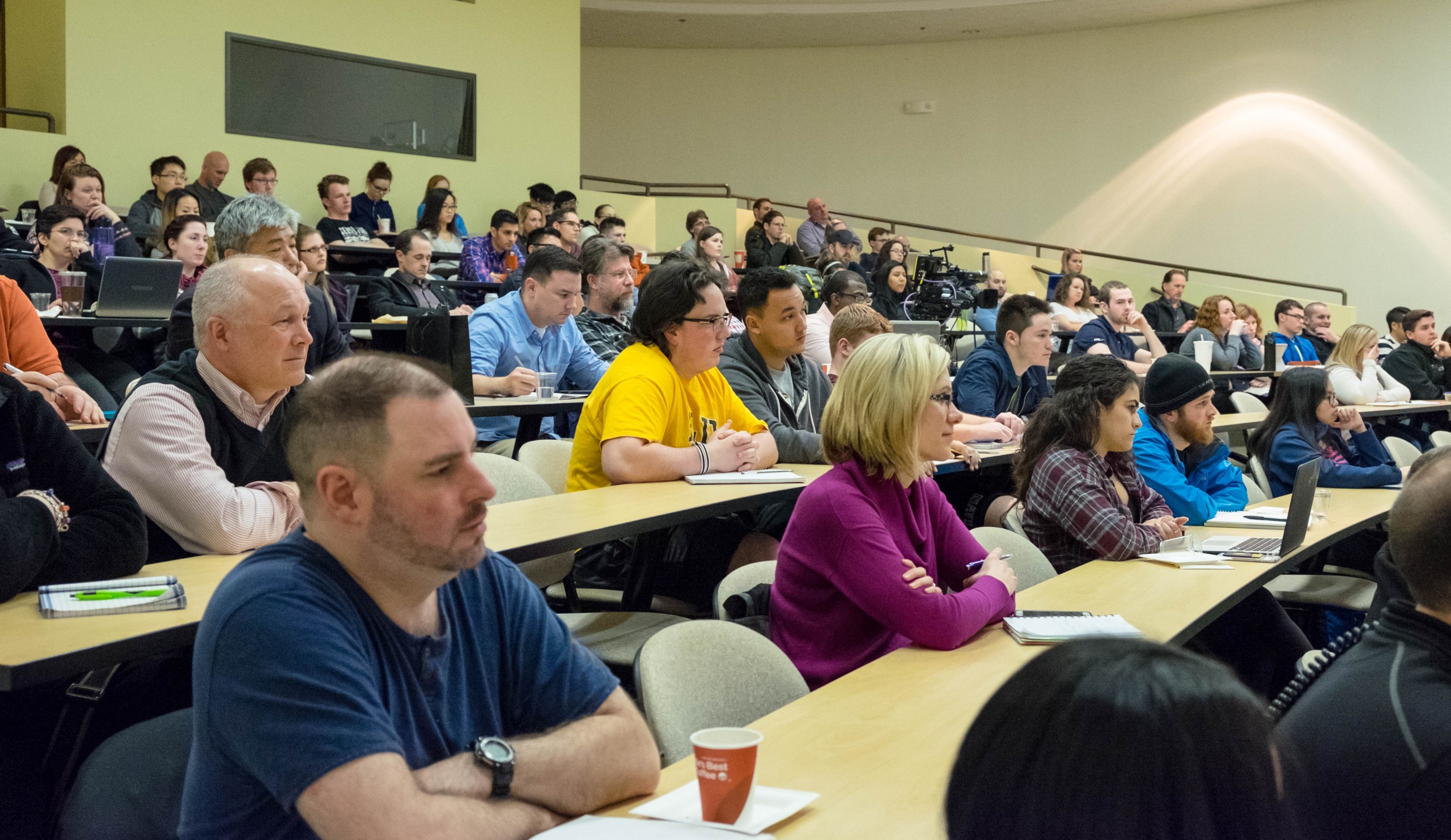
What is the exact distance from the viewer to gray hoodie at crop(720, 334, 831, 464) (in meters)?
3.96

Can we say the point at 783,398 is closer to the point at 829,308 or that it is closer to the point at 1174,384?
the point at 1174,384

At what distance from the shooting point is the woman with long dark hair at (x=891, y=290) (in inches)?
399

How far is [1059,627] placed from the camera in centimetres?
225

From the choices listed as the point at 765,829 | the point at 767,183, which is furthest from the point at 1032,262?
the point at 765,829

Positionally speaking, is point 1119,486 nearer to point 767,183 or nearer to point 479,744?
point 479,744

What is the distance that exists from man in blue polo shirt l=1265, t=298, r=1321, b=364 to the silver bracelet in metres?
9.85

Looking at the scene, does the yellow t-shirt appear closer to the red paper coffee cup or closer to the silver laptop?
the silver laptop

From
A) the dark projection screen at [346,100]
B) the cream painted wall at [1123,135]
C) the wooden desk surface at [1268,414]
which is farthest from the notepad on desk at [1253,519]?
the cream painted wall at [1123,135]

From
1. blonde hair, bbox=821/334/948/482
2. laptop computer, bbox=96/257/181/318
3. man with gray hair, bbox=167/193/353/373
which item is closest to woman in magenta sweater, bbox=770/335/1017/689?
blonde hair, bbox=821/334/948/482

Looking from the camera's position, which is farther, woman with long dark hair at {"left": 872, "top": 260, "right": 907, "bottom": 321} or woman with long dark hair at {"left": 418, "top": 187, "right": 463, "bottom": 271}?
woman with long dark hair at {"left": 872, "top": 260, "right": 907, "bottom": 321}

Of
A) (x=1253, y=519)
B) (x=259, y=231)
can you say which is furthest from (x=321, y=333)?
(x=1253, y=519)

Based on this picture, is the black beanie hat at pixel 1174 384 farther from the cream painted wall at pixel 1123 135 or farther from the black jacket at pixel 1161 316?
the cream painted wall at pixel 1123 135

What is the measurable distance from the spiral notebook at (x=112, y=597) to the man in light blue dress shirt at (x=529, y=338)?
2.75 m

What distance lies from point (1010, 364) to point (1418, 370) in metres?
5.06
